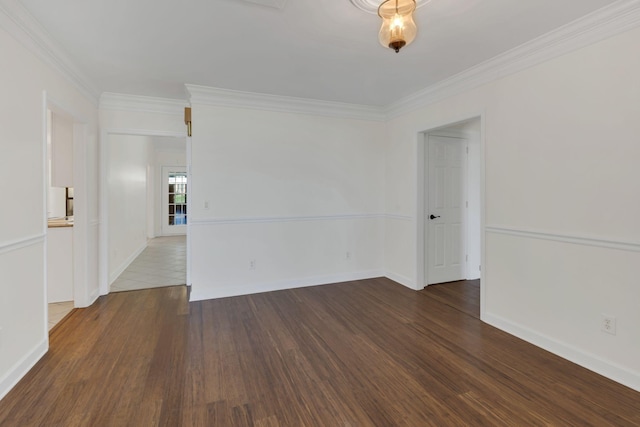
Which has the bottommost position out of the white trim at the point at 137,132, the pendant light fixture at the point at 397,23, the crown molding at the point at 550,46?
the white trim at the point at 137,132

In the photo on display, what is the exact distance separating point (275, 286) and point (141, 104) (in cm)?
301

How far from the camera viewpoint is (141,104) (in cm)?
398

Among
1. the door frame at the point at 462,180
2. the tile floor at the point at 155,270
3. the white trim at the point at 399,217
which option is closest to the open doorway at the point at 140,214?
the tile floor at the point at 155,270

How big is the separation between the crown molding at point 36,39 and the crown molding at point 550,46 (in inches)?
147

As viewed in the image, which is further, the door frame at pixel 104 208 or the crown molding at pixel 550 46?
the door frame at pixel 104 208

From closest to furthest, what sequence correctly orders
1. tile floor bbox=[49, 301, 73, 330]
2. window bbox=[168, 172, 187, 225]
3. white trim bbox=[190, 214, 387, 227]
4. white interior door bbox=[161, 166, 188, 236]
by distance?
tile floor bbox=[49, 301, 73, 330], white trim bbox=[190, 214, 387, 227], white interior door bbox=[161, 166, 188, 236], window bbox=[168, 172, 187, 225]

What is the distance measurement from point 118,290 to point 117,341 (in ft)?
5.64

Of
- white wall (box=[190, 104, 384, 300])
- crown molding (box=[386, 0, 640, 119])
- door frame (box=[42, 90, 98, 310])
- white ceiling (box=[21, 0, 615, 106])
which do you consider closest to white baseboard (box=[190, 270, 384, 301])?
white wall (box=[190, 104, 384, 300])

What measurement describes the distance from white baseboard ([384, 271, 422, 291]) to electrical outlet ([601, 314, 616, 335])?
202cm

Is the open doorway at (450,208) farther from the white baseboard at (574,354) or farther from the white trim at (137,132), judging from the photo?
the white trim at (137,132)

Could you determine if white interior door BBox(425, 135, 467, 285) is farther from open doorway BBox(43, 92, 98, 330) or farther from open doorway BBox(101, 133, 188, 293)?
open doorway BBox(43, 92, 98, 330)

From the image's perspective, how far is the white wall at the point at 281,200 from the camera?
3.77m

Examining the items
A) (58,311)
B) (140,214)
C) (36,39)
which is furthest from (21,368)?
(140,214)

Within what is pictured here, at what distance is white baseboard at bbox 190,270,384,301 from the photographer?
12.3 ft
